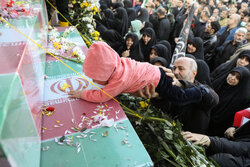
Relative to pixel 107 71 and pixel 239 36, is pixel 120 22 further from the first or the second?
pixel 107 71

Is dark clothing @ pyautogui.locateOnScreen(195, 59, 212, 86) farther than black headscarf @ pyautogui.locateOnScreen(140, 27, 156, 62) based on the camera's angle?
No

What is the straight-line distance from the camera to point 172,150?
157 cm

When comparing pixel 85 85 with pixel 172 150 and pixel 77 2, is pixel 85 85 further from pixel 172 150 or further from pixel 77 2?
pixel 77 2

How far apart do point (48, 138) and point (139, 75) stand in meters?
0.97

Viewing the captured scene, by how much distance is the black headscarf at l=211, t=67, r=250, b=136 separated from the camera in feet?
9.68

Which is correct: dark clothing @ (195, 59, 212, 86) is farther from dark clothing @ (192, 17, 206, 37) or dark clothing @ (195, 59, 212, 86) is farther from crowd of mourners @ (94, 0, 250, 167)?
dark clothing @ (192, 17, 206, 37)

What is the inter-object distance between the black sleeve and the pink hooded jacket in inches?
46.2

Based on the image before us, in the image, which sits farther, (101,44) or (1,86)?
(101,44)

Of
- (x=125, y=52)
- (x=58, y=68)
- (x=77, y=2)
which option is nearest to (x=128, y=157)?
(x=58, y=68)

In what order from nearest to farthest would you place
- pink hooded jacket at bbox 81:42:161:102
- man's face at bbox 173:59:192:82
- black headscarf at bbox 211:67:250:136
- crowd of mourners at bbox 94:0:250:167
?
pink hooded jacket at bbox 81:42:161:102, crowd of mourners at bbox 94:0:250:167, man's face at bbox 173:59:192:82, black headscarf at bbox 211:67:250:136

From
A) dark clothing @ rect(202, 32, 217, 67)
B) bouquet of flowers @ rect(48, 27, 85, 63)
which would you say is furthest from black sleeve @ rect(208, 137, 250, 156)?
dark clothing @ rect(202, 32, 217, 67)

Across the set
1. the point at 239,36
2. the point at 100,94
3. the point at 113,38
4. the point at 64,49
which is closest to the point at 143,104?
the point at 100,94

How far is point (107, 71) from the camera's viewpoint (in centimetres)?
147

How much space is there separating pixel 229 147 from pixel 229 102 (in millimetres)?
1366
